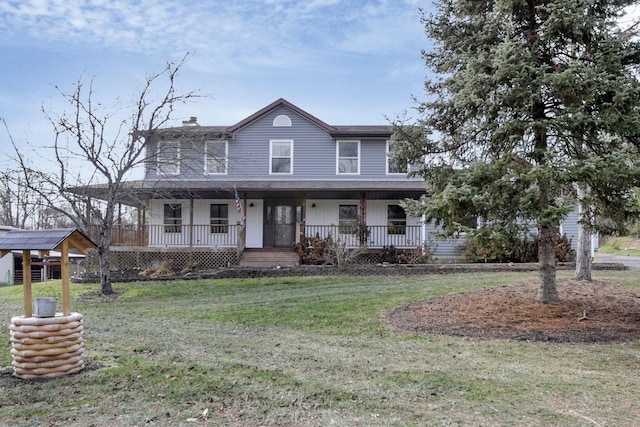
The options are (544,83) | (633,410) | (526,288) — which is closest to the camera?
(633,410)

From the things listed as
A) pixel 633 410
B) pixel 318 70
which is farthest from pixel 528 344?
pixel 318 70

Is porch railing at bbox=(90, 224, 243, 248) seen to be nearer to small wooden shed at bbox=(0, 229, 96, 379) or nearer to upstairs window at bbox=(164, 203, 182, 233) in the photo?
upstairs window at bbox=(164, 203, 182, 233)

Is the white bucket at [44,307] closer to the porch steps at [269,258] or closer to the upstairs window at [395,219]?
the porch steps at [269,258]

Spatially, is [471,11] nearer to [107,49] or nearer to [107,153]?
[107,153]

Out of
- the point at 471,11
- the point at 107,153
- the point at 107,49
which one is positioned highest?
the point at 107,49

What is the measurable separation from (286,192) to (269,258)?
290cm

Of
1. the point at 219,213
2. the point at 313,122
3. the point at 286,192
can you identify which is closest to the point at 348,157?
the point at 313,122

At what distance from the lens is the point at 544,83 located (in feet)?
24.2

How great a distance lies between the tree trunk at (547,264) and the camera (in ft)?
27.7

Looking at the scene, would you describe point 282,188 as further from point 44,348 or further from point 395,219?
point 44,348

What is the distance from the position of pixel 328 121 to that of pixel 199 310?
12.6 metres

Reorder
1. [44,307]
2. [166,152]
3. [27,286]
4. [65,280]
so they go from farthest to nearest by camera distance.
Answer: [166,152] → [27,286] → [65,280] → [44,307]

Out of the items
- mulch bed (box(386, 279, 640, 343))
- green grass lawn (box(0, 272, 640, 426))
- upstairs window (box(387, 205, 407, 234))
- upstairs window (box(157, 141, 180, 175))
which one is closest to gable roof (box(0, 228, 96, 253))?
green grass lawn (box(0, 272, 640, 426))

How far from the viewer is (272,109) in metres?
19.5
